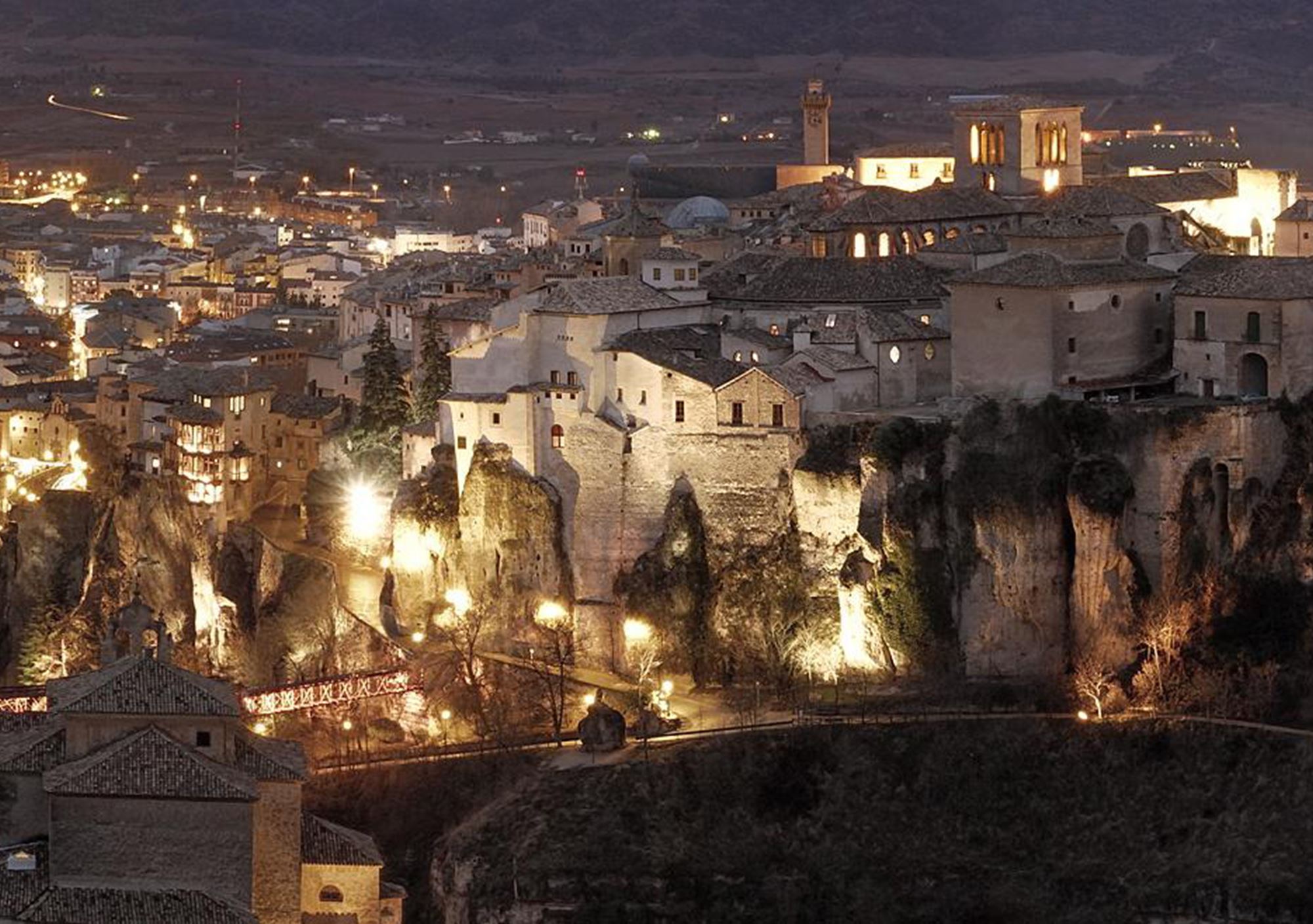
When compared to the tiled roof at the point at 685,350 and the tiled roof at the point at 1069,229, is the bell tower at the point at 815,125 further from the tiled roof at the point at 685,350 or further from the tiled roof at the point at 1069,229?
the tiled roof at the point at 1069,229

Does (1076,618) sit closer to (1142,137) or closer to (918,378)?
(918,378)

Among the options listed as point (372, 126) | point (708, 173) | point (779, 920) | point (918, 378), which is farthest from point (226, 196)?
point (779, 920)

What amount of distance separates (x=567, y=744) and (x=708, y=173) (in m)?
42.2

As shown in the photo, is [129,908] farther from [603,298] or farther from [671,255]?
[671,255]

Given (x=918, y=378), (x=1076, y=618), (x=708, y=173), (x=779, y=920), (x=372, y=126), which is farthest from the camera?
(x=372, y=126)

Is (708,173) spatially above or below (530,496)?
above

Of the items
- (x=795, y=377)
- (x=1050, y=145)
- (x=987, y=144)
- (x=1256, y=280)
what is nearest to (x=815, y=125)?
(x=987, y=144)

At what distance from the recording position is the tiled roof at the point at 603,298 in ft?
209

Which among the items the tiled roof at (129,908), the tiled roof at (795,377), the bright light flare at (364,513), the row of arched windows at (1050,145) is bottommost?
the tiled roof at (129,908)

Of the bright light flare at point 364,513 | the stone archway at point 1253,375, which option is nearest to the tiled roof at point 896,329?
the stone archway at point 1253,375

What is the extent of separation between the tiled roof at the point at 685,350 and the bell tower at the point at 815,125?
110 ft

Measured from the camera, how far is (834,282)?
2608 inches

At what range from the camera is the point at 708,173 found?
9831 cm

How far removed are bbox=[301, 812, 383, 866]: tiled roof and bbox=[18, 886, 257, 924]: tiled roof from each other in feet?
7.47
